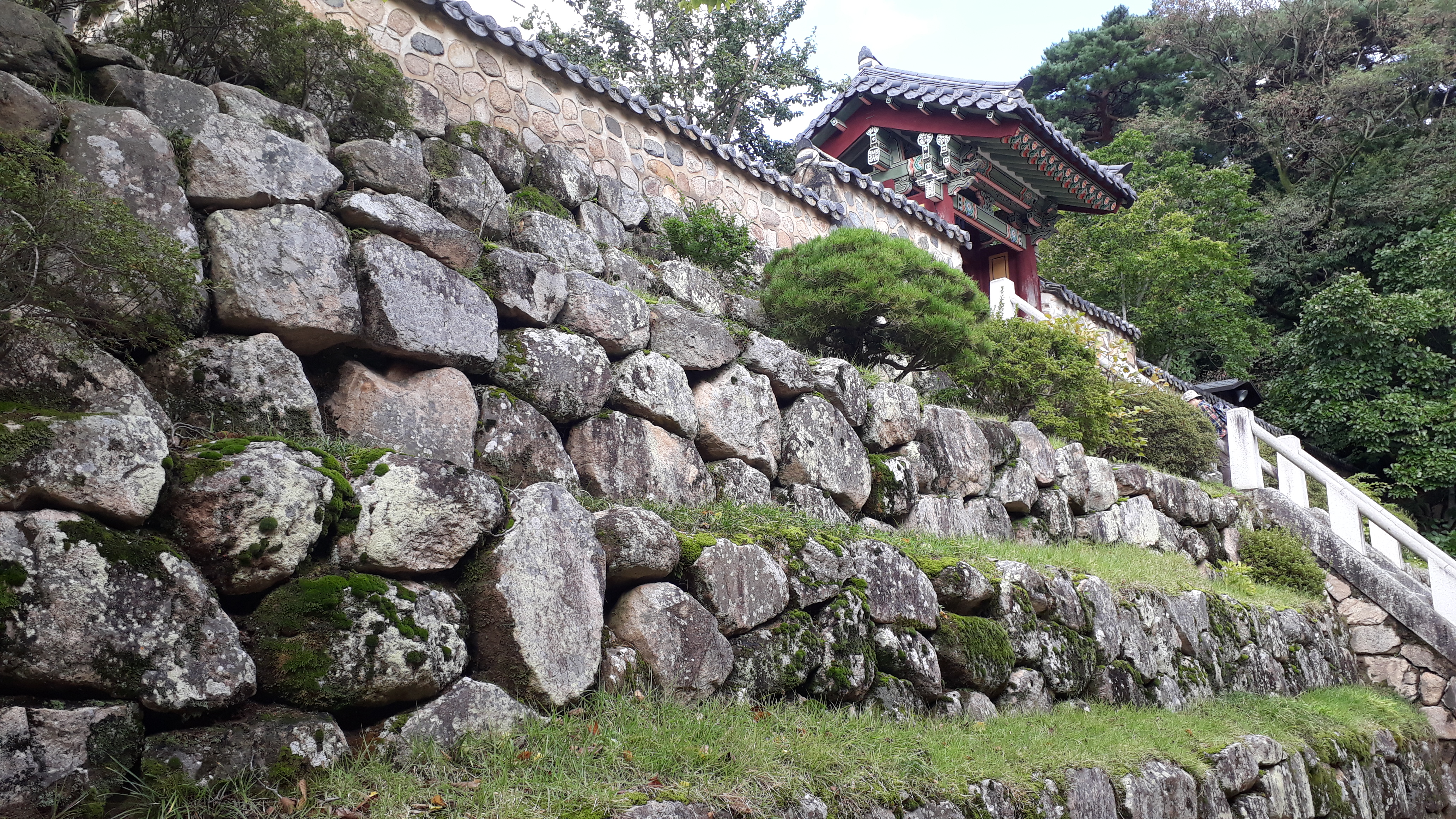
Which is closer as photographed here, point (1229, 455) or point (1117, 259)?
point (1229, 455)

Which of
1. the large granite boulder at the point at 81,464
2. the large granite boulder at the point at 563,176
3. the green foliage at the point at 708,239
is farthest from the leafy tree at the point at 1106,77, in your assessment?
the large granite boulder at the point at 81,464

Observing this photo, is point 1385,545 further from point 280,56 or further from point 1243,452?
point 280,56

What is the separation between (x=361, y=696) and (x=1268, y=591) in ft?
31.5

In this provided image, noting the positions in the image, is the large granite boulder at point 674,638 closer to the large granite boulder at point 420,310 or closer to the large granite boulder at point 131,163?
the large granite boulder at point 420,310

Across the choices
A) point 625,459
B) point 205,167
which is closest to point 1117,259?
point 625,459

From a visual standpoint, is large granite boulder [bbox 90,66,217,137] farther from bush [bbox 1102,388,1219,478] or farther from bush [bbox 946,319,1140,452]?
bush [bbox 1102,388,1219,478]

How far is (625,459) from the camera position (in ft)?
17.3

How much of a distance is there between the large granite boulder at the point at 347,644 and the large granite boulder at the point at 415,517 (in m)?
0.09

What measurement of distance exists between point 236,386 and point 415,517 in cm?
114

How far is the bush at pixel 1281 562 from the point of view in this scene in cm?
1016

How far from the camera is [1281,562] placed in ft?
34.0

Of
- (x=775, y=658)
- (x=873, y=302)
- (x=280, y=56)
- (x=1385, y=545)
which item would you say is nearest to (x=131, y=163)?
(x=280, y=56)

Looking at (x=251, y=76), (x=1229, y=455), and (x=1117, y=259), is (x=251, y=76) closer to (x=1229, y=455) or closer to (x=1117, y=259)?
(x=1229, y=455)

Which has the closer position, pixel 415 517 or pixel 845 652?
pixel 415 517
